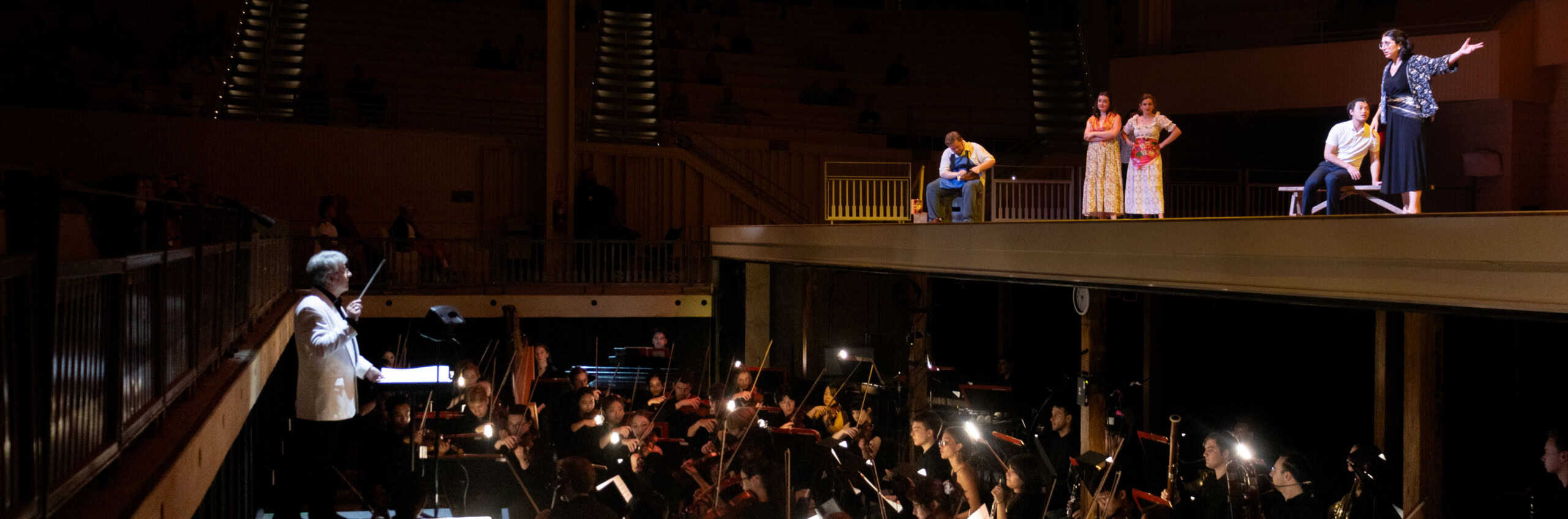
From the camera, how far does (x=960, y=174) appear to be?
988 cm

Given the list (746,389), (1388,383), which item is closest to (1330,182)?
(1388,383)

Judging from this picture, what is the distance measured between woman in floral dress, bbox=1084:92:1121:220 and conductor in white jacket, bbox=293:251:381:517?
532 centimetres

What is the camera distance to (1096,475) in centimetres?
748

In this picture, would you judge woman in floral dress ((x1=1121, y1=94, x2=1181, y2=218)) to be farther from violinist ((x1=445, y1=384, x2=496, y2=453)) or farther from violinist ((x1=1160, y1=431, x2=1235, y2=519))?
violinist ((x1=445, y1=384, x2=496, y2=453))

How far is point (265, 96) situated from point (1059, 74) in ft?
43.0

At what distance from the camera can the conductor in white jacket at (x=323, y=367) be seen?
18.6 ft

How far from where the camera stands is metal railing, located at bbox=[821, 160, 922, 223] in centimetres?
1431

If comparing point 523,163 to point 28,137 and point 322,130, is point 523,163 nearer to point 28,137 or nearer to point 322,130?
point 322,130

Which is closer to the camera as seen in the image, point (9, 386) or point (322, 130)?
point (9, 386)

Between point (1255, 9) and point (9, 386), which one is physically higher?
point (1255, 9)

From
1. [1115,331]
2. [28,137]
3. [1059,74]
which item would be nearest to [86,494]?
[28,137]

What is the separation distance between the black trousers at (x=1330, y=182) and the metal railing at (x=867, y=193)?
6334 millimetres

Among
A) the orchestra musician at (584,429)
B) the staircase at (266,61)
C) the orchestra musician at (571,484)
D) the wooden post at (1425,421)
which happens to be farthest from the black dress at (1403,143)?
the staircase at (266,61)

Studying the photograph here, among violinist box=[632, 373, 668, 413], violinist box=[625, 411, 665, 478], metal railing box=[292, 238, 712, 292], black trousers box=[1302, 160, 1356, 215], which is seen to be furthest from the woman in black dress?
metal railing box=[292, 238, 712, 292]
